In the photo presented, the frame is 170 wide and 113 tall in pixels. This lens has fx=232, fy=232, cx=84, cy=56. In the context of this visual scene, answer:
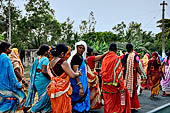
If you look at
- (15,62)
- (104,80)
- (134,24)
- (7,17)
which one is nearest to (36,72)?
(15,62)

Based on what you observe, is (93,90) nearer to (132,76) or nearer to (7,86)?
(132,76)

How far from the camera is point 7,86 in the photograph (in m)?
4.77

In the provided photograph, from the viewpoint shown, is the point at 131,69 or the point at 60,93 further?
the point at 131,69

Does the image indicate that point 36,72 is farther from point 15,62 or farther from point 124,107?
point 124,107

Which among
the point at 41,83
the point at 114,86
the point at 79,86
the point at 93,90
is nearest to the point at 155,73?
the point at 93,90

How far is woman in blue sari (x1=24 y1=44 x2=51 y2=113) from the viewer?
16.1 feet

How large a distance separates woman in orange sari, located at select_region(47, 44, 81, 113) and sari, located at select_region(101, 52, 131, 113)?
123 centimetres

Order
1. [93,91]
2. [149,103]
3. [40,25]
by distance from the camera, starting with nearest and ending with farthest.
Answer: [93,91] → [149,103] → [40,25]

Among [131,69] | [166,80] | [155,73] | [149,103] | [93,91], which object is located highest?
[131,69]

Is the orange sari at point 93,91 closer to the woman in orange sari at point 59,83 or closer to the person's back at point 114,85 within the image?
the person's back at point 114,85

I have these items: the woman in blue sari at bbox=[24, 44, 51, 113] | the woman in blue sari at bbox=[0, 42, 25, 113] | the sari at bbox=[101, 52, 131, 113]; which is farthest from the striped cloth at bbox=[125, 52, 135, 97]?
the woman in blue sari at bbox=[0, 42, 25, 113]

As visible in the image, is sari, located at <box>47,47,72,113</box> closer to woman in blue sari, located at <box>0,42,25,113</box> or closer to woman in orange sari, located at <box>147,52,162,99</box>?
woman in blue sari, located at <box>0,42,25,113</box>

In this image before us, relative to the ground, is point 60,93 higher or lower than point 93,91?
higher

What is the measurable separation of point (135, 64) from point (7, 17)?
2066 cm
